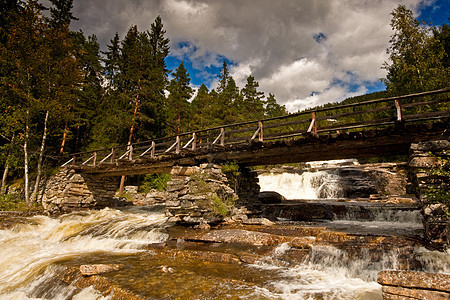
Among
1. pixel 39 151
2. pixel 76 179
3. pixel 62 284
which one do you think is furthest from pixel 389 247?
pixel 39 151

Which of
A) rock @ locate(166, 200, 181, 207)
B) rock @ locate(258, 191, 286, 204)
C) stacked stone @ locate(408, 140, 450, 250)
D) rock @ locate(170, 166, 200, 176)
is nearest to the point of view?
stacked stone @ locate(408, 140, 450, 250)

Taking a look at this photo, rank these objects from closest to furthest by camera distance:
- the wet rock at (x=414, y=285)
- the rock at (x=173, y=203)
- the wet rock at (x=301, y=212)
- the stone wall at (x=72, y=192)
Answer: the wet rock at (x=414, y=285)
the rock at (x=173, y=203)
the wet rock at (x=301, y=212)
the stone wall at (x=72, y=192)

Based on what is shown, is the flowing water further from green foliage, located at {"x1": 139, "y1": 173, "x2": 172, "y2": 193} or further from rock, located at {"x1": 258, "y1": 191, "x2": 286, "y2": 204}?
green foliage, located at {"x1": 139, "y1": 173, "x2": 172, "y2": 193}

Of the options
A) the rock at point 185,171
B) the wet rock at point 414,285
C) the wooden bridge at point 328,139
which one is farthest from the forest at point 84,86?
the wet rock at point 414,285

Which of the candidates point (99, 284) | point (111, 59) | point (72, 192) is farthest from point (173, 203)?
point (111, 59)

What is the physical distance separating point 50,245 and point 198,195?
6.69 m

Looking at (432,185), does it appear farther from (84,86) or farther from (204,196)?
(84,86)

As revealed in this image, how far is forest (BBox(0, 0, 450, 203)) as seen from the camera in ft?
60.3

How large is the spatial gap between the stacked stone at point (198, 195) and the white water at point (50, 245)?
1449mm

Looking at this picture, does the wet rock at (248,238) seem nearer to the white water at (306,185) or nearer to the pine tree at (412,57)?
the white water at (306,185)

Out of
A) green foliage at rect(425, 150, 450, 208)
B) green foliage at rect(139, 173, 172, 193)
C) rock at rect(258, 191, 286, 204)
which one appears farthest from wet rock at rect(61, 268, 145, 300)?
green foliage at rect(139, 173, 172, 193)

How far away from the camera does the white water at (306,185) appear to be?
2109cm

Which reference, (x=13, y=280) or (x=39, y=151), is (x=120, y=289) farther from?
(x=39, y=151)

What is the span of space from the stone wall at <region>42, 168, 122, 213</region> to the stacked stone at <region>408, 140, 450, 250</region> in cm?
2080
